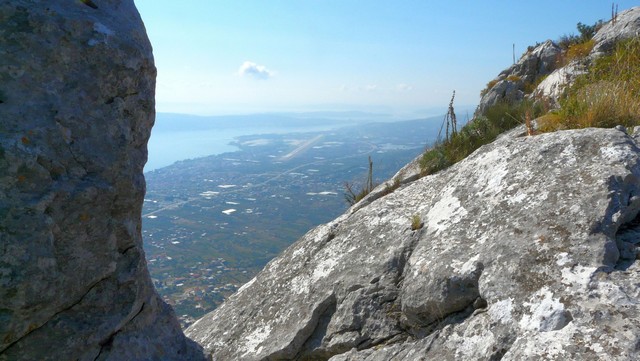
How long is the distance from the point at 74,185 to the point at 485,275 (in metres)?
4.47

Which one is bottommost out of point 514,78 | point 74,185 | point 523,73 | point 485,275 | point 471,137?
point 485,275

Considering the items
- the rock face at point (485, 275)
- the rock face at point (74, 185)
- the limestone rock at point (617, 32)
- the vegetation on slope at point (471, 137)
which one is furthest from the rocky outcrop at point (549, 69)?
the rock face at point (74, 185)

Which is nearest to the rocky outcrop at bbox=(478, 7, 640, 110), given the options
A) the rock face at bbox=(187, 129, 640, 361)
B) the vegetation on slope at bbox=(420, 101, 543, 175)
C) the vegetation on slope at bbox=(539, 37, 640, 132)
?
the vegetation on slope at bbox=(420, 101, 543, 175)

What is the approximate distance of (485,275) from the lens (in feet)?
16.2

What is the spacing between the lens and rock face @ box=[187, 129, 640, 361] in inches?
161

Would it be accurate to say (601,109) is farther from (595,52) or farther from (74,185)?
(74,185)

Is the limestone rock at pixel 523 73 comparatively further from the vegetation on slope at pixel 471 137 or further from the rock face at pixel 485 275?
the rock face at pixel 485 275

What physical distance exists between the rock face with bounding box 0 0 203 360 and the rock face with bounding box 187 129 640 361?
214cm

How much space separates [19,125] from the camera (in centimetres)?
421

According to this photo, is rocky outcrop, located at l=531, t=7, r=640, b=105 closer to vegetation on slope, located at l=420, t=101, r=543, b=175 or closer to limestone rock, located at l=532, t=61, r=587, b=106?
limestone rock, located at l=532, t=61, r=587, b=106

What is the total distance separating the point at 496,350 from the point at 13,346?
15.0ft

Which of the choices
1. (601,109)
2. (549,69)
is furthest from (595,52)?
(601,109)

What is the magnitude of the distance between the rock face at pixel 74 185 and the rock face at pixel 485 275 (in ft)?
7.01

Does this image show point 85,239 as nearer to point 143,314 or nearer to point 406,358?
point 143,314
